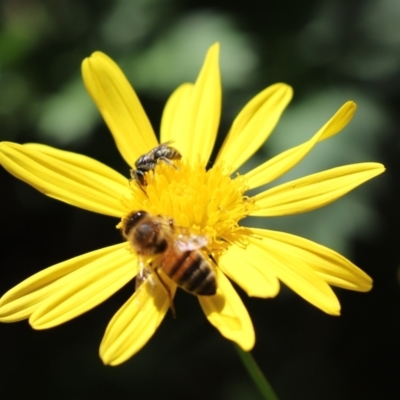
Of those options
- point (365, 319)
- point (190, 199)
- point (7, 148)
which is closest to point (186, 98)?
point (190, 199)

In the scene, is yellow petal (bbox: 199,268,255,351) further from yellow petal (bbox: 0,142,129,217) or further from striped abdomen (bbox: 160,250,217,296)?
yellow petal (bbox: 0,142,129,217)

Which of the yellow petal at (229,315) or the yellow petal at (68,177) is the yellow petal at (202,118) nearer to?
the yellow petal at (68,177)

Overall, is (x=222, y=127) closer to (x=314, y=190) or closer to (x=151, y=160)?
(x=151, y=160)

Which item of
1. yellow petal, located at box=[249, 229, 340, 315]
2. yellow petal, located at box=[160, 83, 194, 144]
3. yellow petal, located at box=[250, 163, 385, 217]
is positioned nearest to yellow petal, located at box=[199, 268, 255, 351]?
yellow petal, located at box=[249, 229, 340, 315]

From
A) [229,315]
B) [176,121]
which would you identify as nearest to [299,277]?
[229,315]

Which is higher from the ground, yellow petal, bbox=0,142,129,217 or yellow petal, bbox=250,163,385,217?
yellow petal, bbox=0,142,129,217

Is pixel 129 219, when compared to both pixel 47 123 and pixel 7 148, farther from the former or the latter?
pixel 47 123
